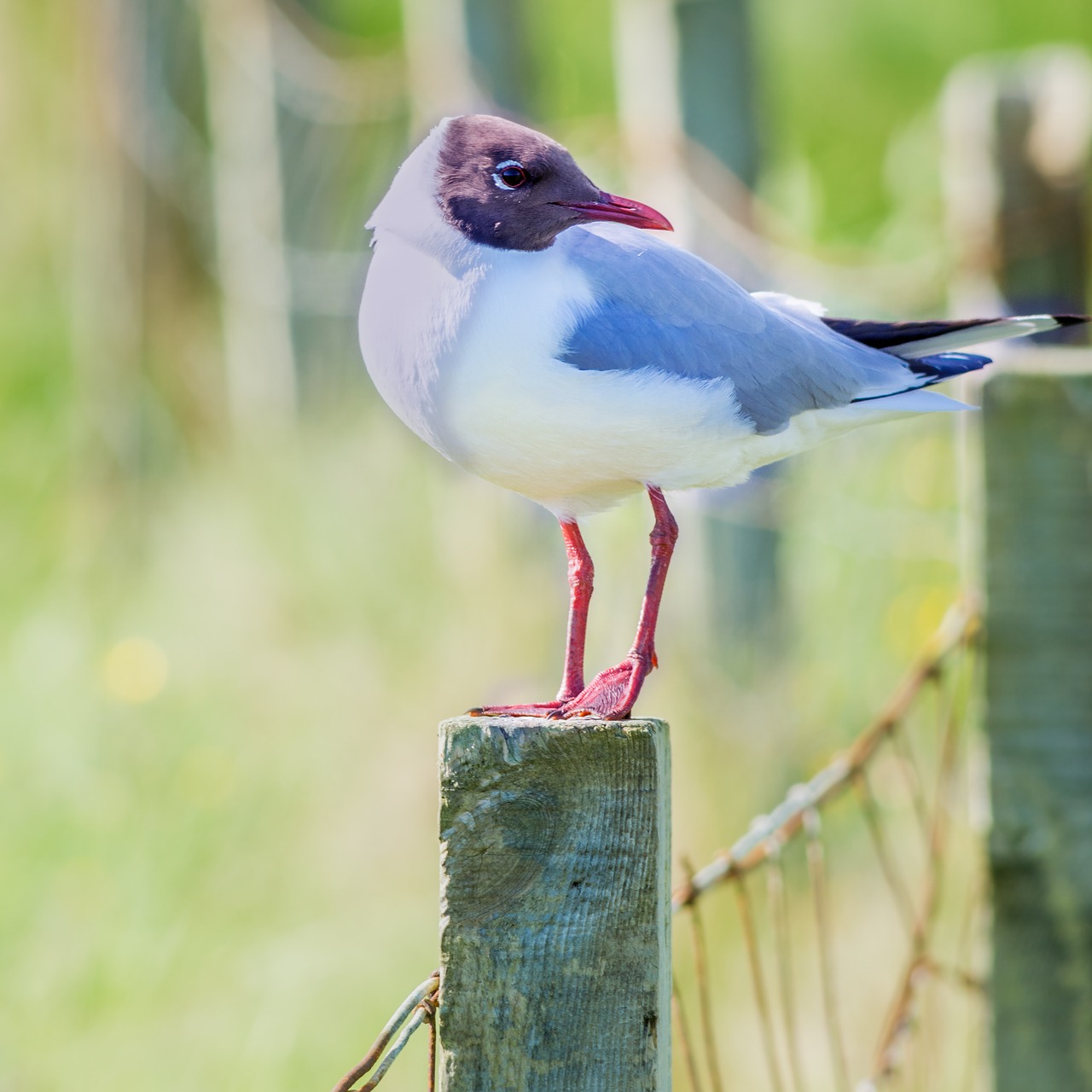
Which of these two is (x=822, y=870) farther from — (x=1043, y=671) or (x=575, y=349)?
(x=575, y=349)

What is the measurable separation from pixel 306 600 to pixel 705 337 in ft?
10.7

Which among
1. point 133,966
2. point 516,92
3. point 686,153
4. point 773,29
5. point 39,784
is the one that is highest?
point 773,29

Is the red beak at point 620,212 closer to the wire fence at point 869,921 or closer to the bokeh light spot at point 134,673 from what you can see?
the wire fence at point 869,921

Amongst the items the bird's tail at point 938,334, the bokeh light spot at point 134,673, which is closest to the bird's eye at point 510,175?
the bird's tail at point 938,334

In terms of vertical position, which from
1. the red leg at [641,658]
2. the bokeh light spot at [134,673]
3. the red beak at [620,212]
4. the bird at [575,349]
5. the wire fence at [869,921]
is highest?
the red beak at [620,212]

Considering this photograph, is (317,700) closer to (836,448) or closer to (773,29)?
(836,448)

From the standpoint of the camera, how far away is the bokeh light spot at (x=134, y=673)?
3.96 m

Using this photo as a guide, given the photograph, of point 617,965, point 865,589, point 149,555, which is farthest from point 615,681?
point 149,555

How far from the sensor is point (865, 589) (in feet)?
12.8

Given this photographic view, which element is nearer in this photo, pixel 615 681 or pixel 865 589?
pixel 615 681

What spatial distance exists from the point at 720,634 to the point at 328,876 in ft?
3.63

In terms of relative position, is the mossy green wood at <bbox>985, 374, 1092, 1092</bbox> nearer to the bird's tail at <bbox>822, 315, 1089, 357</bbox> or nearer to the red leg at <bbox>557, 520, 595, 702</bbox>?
the bird's tail at <bbox>822, 315, 1089, 357</bbox>

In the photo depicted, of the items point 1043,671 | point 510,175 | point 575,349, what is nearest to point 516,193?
point 510,175

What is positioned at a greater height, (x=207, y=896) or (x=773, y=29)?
(x=773, y=29)
